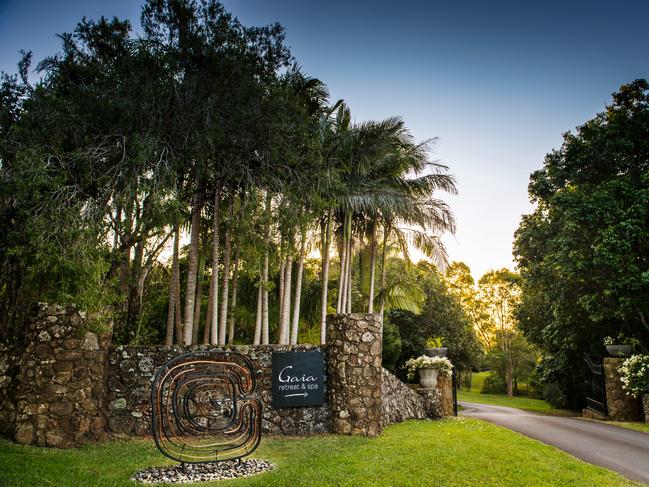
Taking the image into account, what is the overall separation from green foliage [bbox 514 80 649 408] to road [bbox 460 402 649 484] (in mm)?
3808

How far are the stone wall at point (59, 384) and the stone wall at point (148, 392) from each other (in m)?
0.36

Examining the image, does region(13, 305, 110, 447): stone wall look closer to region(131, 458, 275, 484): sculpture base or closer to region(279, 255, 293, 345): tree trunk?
region(131, 458, 275, 484): sculpture base

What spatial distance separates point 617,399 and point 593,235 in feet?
15.6

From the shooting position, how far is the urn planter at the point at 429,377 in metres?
12.5

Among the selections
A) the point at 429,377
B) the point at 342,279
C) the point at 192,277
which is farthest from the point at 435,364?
the point at 192,277

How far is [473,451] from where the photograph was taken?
7.48 meters

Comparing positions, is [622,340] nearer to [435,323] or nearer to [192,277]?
[435,323]

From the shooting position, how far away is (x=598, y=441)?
30.0 feet

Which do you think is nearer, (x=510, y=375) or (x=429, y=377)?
(x=429, y=377)

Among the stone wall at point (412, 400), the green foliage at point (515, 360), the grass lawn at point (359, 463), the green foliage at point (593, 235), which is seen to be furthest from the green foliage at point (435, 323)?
the grass lawn at point (359, 463)

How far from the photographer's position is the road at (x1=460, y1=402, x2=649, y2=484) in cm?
712

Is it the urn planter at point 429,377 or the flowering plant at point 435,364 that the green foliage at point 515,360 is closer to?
the flowering plant at point 435,364

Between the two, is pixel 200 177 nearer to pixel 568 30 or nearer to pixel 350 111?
pixel 350 111

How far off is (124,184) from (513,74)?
9.59 meters
